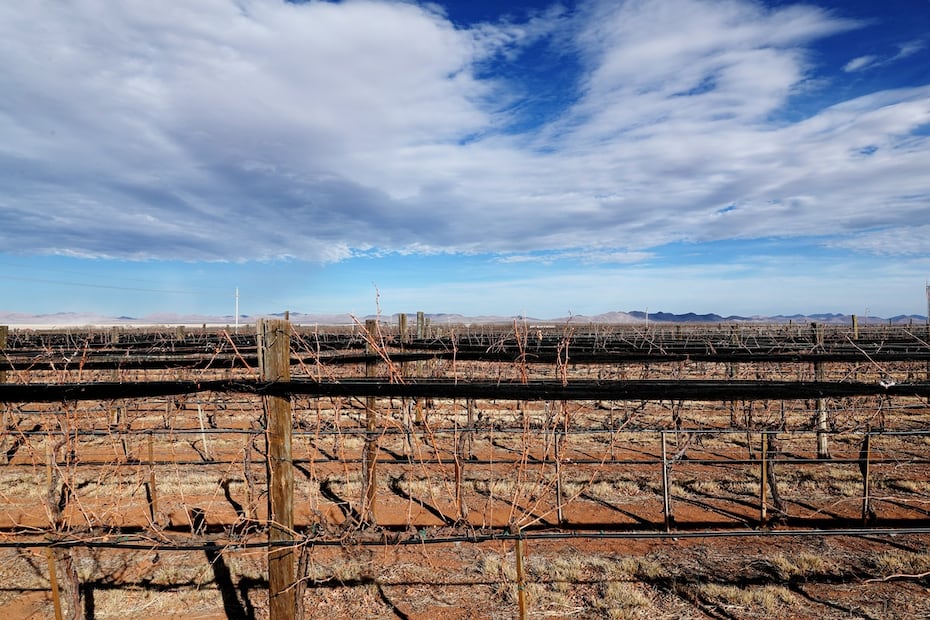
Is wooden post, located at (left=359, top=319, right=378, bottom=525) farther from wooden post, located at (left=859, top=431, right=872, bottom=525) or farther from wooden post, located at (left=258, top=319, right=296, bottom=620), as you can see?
wooden post, located at (left=859, top=431, right=872, bottom=525)

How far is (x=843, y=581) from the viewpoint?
190 inches

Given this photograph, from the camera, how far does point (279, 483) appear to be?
8.99 feet


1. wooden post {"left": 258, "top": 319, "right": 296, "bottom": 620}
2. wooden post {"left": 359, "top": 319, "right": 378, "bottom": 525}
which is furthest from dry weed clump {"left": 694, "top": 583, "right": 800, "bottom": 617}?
wooden post {"left": 258, "top": 319, "right": 296, "bottom": 620}

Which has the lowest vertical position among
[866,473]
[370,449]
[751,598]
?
[751,598]

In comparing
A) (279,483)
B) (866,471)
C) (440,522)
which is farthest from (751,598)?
(279,483)

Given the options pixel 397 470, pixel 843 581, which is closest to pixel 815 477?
pixel 843 581

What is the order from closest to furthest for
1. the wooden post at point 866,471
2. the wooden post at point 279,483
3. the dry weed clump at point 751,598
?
the wooden post at point 279,483
the dry weed clump at point 751,598
the wooden post at point 866,471

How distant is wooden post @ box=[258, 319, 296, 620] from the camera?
272cm

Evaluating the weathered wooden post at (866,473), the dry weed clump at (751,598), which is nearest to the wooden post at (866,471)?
the weathered wooden post at (866,473)

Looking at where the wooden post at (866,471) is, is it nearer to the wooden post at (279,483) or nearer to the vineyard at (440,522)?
the vineyard at (440,522)

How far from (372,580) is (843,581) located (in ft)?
13.8

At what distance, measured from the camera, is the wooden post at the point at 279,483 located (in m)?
2.72

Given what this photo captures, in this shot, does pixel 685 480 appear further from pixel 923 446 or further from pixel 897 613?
pixel 923 446

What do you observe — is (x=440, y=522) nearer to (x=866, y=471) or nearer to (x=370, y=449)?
(x=370, y=449)
